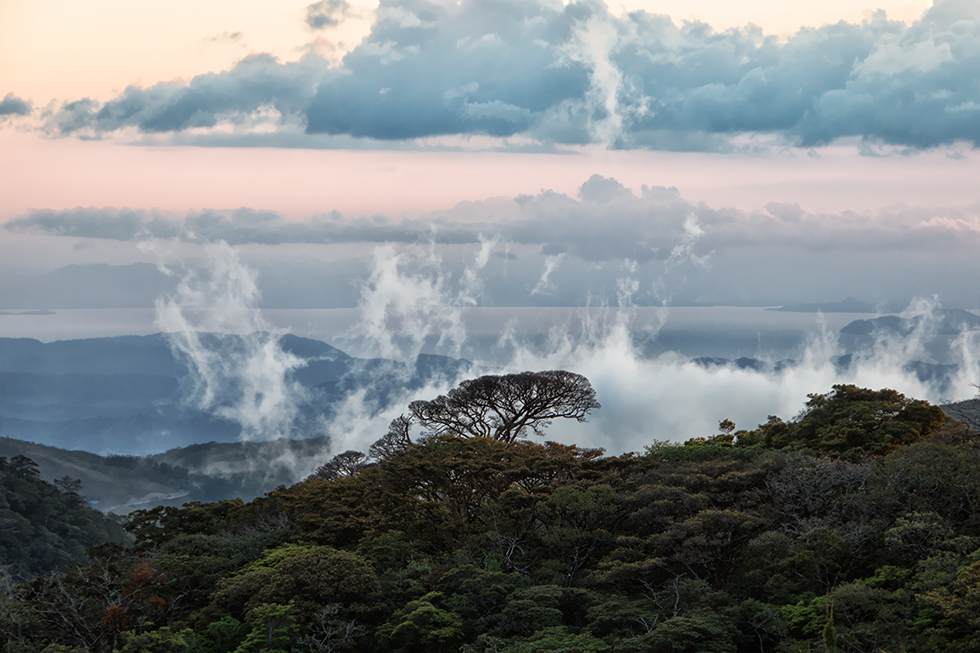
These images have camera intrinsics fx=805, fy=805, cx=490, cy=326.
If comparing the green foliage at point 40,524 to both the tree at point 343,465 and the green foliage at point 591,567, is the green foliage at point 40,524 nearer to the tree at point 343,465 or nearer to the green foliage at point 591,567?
the tree at point 343,465

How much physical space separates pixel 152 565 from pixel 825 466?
25011 millimetres

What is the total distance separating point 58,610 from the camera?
27250mm

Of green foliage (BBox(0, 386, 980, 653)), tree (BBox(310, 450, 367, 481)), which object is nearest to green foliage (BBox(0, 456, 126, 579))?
tree (BBox(310, 450, 367, 481))

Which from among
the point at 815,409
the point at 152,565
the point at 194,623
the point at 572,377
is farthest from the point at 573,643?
the point at 572,377

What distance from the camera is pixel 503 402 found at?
48062mm

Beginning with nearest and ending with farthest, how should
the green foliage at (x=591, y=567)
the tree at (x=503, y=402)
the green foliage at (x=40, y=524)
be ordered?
the green foliage at (x=591, y=567) → the tree at (x=503, y=402) → the green foliage at (x=40, y=524)

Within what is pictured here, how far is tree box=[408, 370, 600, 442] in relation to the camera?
47562 mm

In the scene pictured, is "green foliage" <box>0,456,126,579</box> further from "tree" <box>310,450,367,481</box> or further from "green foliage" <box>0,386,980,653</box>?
"green foliage" <box>0,386,980,653</box>

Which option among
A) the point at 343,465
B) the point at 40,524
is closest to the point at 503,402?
the point at 343,465

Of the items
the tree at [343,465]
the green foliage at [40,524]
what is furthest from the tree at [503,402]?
the green foliage at [40,524]

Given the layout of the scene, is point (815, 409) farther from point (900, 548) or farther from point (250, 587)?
point (250, 587)

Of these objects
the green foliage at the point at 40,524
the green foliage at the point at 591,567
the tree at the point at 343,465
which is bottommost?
the green foliage at the point at 40,524

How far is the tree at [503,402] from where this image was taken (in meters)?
47.6

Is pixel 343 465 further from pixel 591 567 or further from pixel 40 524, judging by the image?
pixel 40 524
